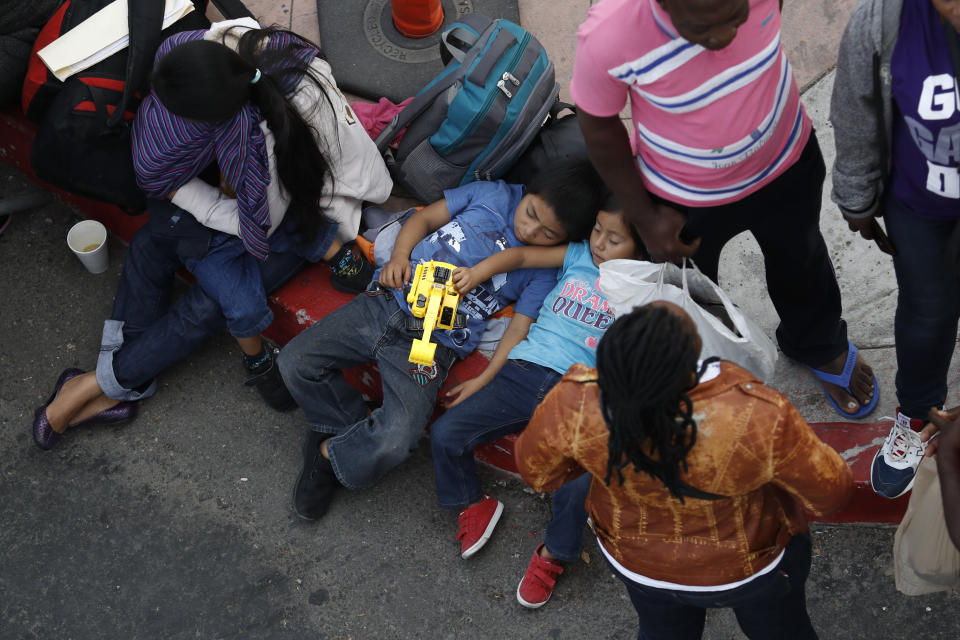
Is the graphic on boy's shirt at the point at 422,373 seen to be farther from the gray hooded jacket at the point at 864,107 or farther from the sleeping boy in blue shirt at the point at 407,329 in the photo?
the gray hooded jacket at the point at 864,107

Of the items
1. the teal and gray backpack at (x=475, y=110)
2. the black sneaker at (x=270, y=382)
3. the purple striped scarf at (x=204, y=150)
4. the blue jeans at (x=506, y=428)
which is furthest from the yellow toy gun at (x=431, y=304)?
the black sneaker at (x=270, y=382)

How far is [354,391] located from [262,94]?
1078 millimetres

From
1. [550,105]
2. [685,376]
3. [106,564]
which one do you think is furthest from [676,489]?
[106,564]

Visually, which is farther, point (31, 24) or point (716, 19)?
point (31, 24)

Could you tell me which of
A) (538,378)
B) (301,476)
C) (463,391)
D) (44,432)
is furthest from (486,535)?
(44,432)

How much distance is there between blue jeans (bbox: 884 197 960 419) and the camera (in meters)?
2.38

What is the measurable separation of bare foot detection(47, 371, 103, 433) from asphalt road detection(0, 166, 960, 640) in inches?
4.9

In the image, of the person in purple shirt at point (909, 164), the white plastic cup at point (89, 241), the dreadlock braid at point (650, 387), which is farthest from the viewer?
the white plastic cup at point (89, 241)

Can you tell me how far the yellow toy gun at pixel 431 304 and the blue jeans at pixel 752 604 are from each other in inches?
45.1

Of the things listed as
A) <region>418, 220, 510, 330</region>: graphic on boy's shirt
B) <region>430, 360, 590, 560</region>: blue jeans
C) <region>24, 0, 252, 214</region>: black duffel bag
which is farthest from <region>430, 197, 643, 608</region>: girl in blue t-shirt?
<region>24, 0, 252, 214</region>: black duffel bag

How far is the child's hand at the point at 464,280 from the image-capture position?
3.12 m

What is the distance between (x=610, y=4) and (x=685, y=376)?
2.96 ft

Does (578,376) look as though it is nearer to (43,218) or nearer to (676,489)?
(676,489)

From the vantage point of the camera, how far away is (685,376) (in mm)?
1779
